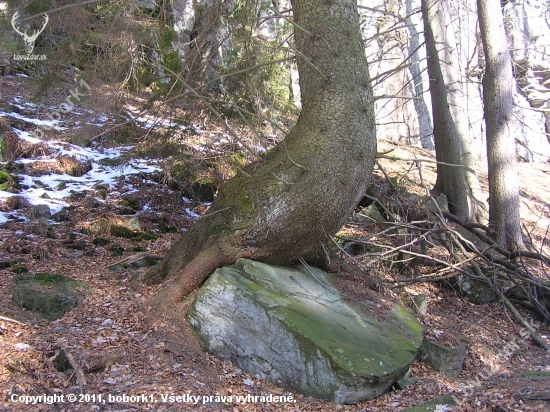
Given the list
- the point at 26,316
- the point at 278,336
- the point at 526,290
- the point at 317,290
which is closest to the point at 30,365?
the point at 26,316

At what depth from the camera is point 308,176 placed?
4.60 metres

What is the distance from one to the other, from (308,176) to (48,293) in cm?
301

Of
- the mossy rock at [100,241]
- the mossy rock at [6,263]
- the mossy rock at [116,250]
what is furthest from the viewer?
the mossy rock at [100,241]

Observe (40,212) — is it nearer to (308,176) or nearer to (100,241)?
(100,241)

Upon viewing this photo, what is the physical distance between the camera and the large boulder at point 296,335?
379cm

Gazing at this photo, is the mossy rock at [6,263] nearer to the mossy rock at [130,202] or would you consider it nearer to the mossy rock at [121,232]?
the mossy rock at [121,232]

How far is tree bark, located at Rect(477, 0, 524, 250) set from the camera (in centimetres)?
750

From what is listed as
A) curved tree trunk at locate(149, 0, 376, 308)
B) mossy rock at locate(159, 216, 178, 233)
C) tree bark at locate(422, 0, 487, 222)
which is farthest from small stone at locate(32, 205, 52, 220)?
tree bark at locate(422, 0, 487, 222)

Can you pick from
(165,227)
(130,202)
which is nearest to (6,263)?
(165,227)

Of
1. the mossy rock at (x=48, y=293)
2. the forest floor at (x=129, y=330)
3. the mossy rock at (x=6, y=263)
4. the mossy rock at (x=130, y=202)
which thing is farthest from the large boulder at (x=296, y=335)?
the mossy rock at (x=130, y=202)

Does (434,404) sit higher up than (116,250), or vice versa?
(116,250)

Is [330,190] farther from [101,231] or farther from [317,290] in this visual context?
[101,231]

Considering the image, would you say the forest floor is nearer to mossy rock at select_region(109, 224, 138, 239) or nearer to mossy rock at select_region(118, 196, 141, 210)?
mossy rock at select_region(118, 196, 141, 210)

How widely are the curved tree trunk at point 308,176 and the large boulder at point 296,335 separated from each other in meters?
0.34
